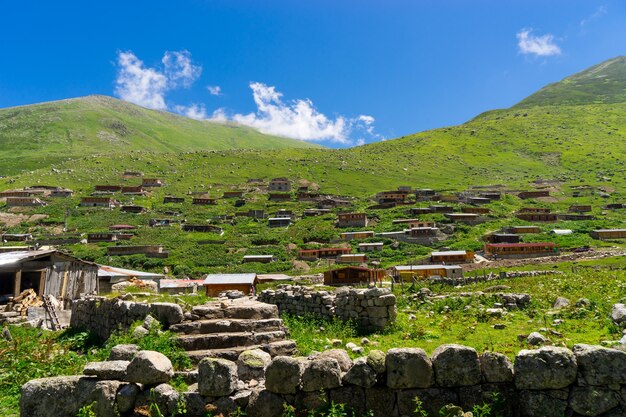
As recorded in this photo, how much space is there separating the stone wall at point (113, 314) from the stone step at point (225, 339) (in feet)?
3.48

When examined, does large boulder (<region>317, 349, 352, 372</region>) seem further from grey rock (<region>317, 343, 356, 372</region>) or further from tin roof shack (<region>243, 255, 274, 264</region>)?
tin roof shack (<region>243, 255, 274, 264</region>)

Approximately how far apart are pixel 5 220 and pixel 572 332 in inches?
4939

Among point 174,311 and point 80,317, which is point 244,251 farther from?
point 174,311

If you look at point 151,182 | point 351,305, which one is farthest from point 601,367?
point 151,182

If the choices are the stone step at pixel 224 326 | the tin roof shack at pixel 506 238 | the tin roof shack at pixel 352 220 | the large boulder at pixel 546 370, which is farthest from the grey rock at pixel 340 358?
the tin roof shack at pixel 352 220

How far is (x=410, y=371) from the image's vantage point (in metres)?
6.50

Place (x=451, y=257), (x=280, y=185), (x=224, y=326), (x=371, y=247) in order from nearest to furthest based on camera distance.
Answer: (x=224, y=326)
(x=451, y=257)
(x=371, y=247)
(x=280, y=185)

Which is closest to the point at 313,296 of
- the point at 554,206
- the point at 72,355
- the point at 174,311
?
the point at 174,311

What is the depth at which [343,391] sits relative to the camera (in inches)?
259

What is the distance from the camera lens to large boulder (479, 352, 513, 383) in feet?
21.2

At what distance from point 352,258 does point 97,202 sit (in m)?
83.3

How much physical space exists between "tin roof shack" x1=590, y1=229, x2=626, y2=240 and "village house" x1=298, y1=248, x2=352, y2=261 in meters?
48.4

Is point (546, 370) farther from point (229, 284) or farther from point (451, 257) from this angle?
point (451, 257)

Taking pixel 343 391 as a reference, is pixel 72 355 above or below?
below
